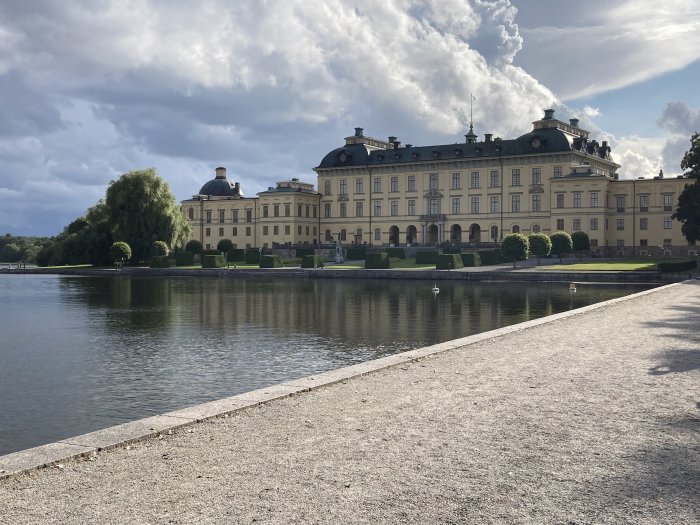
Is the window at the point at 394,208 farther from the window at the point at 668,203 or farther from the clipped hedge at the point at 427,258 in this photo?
the window at the point at 668,203

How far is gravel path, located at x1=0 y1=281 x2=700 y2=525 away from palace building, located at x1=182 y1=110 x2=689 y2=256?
60131mm

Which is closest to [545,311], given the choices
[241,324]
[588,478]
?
[241,324]

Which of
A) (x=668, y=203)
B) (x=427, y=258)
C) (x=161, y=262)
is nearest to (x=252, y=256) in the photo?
(x=161, y=262)

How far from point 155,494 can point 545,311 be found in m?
19.9

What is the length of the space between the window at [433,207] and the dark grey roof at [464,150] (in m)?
4.60

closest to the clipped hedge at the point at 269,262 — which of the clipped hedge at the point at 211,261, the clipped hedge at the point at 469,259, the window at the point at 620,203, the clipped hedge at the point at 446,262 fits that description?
the clipped hedge at the point at 211,261

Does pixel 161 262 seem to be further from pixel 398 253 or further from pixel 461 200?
pixel 461 200

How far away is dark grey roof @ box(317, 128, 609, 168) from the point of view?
235 ft

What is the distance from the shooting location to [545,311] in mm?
23422

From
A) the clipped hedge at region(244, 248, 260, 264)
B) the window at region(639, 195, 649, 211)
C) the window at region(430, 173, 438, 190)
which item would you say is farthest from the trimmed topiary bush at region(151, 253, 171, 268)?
the window at region(639, 195, 649, 211)

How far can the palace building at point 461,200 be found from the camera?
6750cm

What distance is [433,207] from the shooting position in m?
79.5

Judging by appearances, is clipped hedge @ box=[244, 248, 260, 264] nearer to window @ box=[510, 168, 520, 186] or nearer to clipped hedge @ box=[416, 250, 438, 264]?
clipped hedge @ box=[416, 250, 438, 264]

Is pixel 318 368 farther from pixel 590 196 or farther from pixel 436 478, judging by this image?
pixel 590 196
